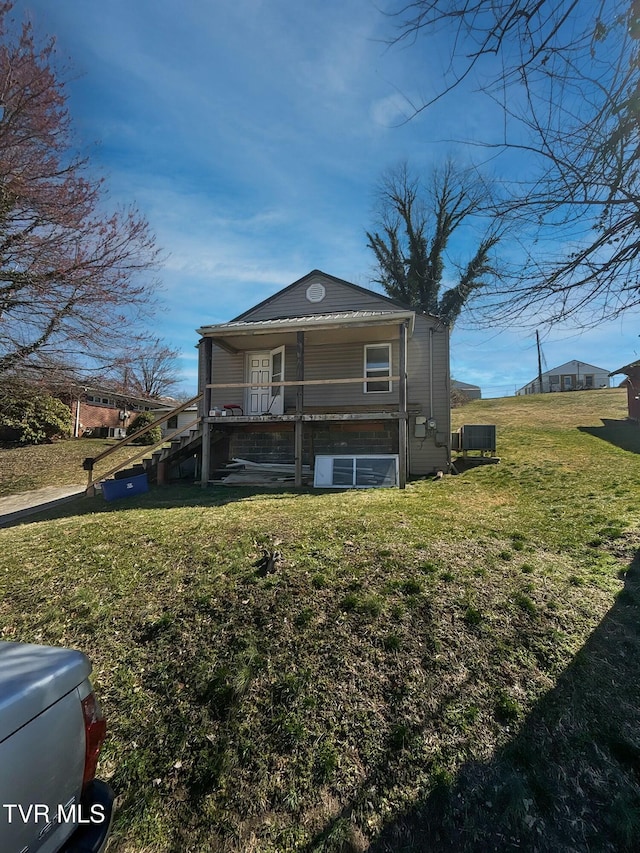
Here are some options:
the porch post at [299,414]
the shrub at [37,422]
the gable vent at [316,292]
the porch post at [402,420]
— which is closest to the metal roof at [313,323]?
the porch post at [299,414]

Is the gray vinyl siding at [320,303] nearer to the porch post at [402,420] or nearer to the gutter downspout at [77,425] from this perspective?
the porch post at [402,420]

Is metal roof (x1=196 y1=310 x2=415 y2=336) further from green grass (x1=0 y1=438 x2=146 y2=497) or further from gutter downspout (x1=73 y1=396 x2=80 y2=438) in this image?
gutter downspout (x1=73 y1=396 x2=80 y2=438)

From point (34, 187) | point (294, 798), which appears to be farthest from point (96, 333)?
point (294, 798)

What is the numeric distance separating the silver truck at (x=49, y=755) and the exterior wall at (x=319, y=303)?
11.4 meters

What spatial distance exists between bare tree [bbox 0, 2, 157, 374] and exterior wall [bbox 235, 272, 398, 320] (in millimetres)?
4038

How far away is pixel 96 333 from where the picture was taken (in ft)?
30.7

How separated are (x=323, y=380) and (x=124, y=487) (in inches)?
209

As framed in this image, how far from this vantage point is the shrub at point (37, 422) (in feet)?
51.4

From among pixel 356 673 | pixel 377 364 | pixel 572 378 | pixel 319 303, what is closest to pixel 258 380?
pixel 319 303

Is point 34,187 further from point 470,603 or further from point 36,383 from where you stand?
point 470,603

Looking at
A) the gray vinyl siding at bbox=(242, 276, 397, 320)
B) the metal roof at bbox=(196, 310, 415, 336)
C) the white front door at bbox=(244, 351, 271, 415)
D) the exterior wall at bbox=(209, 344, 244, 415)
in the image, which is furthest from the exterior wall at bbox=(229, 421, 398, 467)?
the gray vinyl siding at bbox=(242, 276, 397, 320)

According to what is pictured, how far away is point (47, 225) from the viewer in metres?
8.10

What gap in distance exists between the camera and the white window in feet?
38.3

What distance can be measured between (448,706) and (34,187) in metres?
10.4
